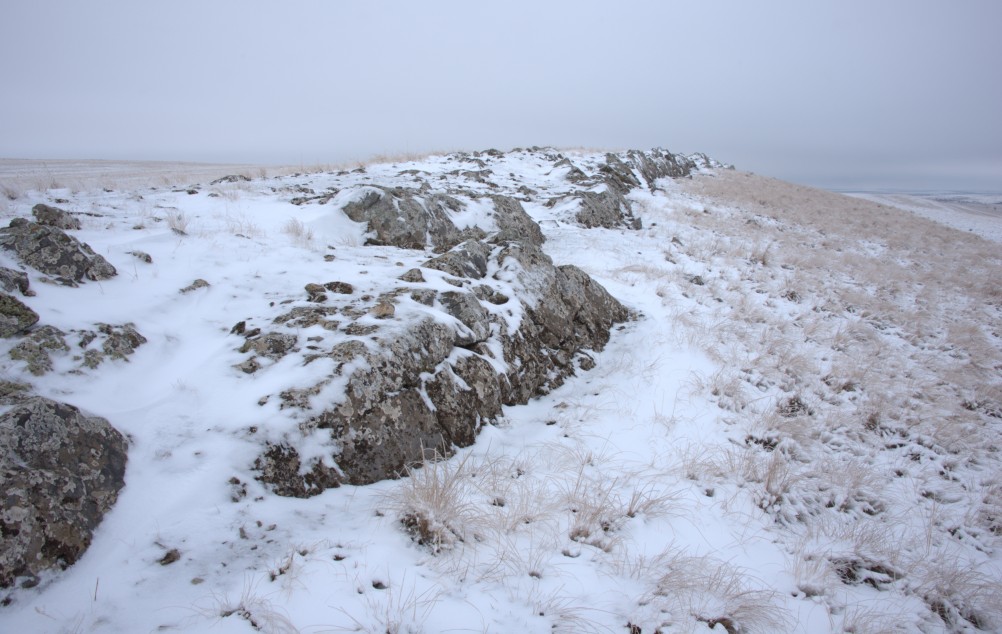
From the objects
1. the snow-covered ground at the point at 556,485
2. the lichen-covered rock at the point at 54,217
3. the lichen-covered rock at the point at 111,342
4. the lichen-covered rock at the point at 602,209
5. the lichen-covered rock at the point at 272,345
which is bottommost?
the snow-covered ground at the point at 556,485

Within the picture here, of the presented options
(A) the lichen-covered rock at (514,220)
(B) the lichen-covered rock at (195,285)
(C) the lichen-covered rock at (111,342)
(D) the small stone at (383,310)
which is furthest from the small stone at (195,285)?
(A) the lichen-covered rock at (514,220)

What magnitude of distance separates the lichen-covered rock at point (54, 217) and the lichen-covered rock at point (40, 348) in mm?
2595

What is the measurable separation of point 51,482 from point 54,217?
4607mm

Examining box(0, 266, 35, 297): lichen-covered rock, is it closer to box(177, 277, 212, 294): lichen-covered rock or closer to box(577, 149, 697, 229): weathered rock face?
box(177, 277, 212, 294): lichen-covered rock

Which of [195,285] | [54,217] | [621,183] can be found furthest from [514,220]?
[621,183]

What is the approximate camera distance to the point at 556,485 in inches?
132

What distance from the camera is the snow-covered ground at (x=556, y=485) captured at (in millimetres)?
2244

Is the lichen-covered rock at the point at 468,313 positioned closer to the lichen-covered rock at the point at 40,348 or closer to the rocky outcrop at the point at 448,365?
the rocky outcrop at the point at 448,365

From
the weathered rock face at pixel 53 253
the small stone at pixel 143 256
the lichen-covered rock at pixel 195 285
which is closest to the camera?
the weathered rock face at pixel 53 253

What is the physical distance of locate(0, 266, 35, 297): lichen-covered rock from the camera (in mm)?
3232

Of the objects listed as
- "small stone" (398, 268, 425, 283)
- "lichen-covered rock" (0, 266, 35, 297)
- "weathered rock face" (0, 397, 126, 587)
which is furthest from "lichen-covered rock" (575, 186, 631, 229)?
"weathered rock face" (0, 397, 126, 587)

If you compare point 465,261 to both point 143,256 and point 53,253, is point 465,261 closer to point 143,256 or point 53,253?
point 143,256

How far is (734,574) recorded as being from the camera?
2.78 m

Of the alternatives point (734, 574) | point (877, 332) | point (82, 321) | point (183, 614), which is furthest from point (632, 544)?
point (877, 332)
